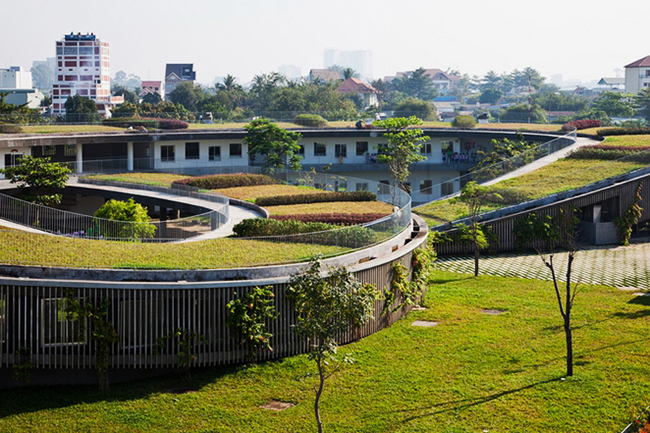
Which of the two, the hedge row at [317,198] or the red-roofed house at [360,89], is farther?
the red-roofed house at [360,89]

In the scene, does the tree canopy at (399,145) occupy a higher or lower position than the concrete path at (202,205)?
higher

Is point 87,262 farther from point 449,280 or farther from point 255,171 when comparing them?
point 255,171

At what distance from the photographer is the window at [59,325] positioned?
60.1 feet

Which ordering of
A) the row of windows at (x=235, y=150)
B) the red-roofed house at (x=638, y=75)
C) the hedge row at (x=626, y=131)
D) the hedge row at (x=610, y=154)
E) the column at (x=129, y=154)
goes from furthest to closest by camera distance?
the red-roofed house at (x=638, y=75) → the row of windows at (x=235, y=150) → the hedge row at (x=626, y=131) → the column at (x=129, y=154) → the hedge row at (x=610, y=154)

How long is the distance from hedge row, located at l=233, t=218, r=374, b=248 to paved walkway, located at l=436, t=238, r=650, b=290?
8.84 meters

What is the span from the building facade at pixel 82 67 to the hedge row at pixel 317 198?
151819mm

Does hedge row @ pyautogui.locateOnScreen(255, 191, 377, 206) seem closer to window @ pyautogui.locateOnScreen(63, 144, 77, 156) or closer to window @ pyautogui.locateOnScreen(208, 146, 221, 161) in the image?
window @ pyautogui.locateOnScreen(63, 144, 77, 156)

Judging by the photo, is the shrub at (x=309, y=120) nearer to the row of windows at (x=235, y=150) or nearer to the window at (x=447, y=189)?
the row of windows at (x=235, y=150)

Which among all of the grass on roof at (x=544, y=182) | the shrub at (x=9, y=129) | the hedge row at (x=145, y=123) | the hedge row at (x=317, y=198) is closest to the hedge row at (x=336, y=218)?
the hedge row at (x=317, y=198)

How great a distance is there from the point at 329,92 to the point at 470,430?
78923 mm

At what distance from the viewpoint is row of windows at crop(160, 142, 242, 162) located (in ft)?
181

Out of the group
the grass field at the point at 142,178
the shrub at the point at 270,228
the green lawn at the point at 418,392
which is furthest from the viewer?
the grass field at the point at 142,178

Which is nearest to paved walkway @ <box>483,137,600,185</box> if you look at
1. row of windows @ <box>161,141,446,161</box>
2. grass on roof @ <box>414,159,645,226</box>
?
grass on roof @ <box>414,159,645,226</box>

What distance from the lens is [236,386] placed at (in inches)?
703
